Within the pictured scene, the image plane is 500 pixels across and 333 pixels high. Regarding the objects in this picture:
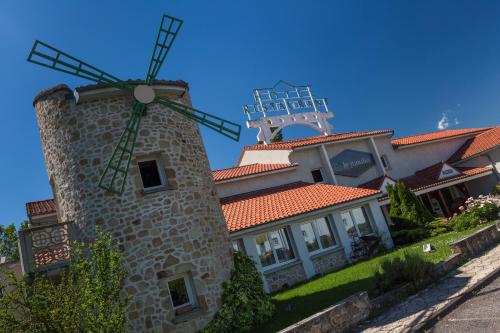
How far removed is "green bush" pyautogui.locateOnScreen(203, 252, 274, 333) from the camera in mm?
9328

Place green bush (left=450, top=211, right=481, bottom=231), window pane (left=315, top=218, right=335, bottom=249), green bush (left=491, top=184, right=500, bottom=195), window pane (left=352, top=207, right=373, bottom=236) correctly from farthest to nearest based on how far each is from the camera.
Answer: green bush (left=491, top=184, right=500, bottom=195) < window pane (left=352, top=207, right=373, bottom=236) < green bush (left=450, top=211, right=481, bottom=231) < window pane (left=315, top=218, right=335, bottom=249)

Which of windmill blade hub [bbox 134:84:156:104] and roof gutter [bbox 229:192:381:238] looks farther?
roof gutter [bbox 229:192:381:238]

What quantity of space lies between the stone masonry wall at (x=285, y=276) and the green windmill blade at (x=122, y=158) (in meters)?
7.84

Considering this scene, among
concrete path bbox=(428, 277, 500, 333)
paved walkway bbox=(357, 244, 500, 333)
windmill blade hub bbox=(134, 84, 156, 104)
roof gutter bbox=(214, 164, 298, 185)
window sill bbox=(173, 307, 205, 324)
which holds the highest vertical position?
windmill blade hub bbox=(134, 84, 156, 104)

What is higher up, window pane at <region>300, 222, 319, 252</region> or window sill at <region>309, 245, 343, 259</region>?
window pane at <region>300, 222, 319, 252</region>

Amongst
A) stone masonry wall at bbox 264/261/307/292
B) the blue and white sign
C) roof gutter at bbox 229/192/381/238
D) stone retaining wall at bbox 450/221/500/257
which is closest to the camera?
stone retaining wall at bbox 450/221/500/257

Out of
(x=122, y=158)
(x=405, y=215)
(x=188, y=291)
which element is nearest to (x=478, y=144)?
(x=405, y=215)

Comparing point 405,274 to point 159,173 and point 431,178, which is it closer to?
point 159,173

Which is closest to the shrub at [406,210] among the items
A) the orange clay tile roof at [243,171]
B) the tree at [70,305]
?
the orange clay tile roof at [243,171]

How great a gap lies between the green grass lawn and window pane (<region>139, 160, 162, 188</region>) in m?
4.84

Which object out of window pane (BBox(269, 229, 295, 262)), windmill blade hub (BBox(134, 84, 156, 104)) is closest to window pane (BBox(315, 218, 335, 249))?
window pane (BBox(269, 229, 295, 262))

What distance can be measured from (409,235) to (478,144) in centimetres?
1462

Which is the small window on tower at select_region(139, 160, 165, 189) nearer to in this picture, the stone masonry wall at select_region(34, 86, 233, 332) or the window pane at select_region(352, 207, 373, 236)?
the stone masonry wall at select_region(34, 86, 233, 332)

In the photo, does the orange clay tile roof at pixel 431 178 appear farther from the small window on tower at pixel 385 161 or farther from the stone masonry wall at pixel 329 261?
the stone masonry wall at pixel 329 261
